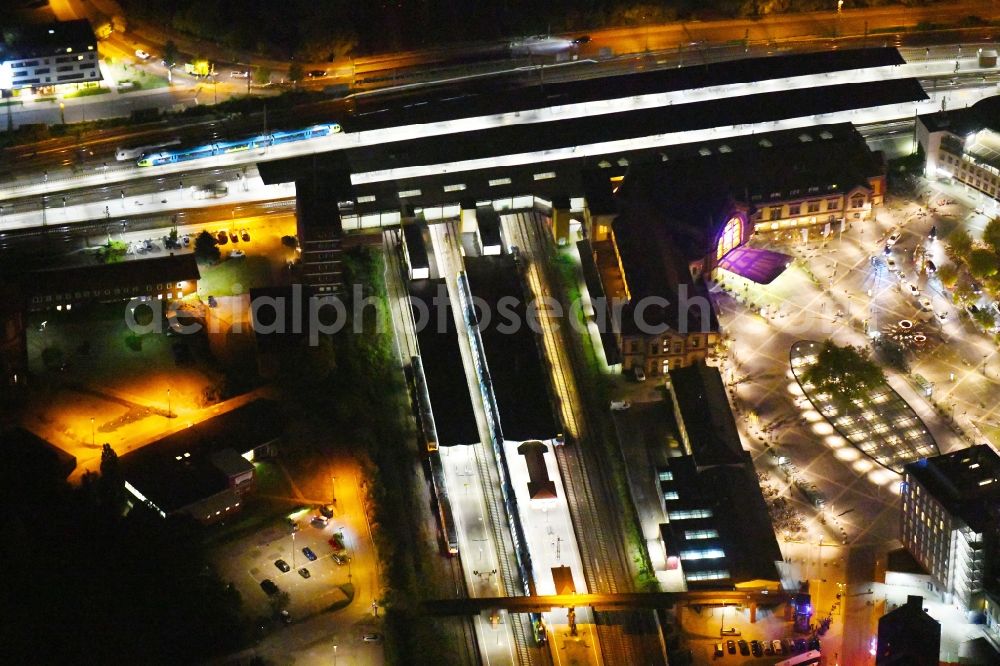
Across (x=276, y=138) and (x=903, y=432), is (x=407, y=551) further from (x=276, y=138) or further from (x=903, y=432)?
(x=276, y=138)

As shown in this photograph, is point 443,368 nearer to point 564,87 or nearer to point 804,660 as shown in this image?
point 804,660

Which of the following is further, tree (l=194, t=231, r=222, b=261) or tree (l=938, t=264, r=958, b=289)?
tree (l=194, t=231, r=222, b=261)

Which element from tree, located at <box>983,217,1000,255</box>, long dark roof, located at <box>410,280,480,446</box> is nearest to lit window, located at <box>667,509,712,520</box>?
long dark roof, located at <box>410,280,480,446</box>

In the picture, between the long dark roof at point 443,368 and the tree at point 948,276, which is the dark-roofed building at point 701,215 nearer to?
the tree at point 948,276

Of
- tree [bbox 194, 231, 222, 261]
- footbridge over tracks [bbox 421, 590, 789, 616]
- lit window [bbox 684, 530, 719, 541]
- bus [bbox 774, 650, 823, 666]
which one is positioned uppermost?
tree [bbox 194, 231, 222, 261]

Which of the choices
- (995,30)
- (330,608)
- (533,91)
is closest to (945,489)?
(330,608)

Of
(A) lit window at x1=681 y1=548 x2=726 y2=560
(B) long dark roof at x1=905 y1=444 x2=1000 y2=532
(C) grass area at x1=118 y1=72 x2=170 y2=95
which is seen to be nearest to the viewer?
(B) long dark roof at x1=905 y1=444 x2=1000 y2=532

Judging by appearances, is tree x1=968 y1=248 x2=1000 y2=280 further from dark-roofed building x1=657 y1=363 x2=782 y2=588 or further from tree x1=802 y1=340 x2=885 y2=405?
dark-roofed building x1=657 y1=363 x2=782 y2=588

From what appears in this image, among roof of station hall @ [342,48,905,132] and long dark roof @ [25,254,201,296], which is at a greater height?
roof of station hall @ [342,48,905,132]
